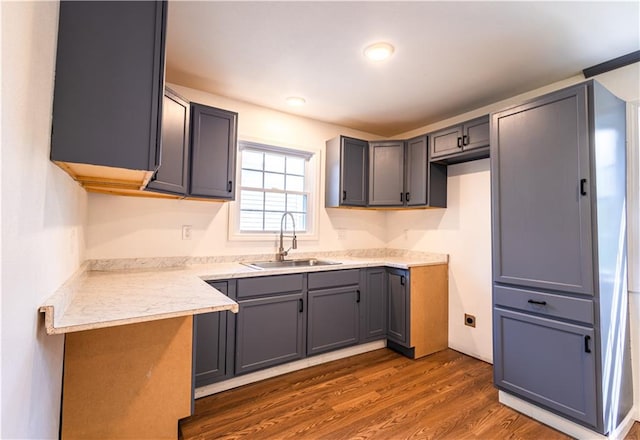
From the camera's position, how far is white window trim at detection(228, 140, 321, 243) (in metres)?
2.83

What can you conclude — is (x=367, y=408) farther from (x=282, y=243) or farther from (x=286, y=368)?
(x=282, y=243)

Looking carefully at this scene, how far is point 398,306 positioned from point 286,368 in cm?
120

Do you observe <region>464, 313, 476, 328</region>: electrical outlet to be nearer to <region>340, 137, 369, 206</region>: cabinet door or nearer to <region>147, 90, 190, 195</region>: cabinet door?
<region>340, 137, 369, 206</region>: cabinet door

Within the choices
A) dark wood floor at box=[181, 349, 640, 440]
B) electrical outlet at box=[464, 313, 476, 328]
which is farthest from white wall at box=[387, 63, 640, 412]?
dark wood floor at box=[181, 349, 640, 440]

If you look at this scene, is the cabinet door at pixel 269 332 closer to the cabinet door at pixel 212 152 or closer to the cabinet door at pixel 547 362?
the cabinet door at pixel 212 152

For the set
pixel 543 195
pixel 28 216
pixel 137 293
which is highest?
pixel 543 195

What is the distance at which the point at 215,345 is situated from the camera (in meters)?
2.18

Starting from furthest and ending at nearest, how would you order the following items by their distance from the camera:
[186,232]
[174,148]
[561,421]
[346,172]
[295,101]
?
[346,172], [295,101], [186,232], [174,148], [561,421]

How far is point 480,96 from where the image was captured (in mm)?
2691

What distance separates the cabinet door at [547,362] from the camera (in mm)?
1743

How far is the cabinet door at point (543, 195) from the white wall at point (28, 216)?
2477mm

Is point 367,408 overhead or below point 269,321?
below

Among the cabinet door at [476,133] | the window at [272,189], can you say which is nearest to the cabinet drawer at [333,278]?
the window at [272,189]

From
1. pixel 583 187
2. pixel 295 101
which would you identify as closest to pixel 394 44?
pixel 295 101
